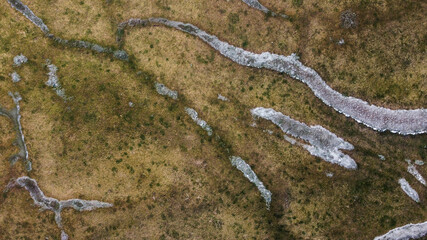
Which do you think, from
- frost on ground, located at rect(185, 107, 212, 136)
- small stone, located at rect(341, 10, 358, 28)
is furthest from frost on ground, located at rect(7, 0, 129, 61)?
small stone, located at rect(341, 10, 358, 28)

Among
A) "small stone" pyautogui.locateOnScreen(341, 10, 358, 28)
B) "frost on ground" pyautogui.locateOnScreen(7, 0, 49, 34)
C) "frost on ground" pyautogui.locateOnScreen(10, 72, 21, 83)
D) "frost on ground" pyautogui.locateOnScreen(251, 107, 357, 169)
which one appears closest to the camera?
"small stone" pyautogui.locateOnScreen(341, 10, 358, 28)

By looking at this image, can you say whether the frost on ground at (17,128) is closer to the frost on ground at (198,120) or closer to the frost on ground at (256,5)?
the frost on ground at (198,120)

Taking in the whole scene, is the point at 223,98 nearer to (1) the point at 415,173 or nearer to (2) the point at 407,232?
(1) the point at 415,173

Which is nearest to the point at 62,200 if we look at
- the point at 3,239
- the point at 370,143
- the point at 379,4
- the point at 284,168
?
the point at 3,239

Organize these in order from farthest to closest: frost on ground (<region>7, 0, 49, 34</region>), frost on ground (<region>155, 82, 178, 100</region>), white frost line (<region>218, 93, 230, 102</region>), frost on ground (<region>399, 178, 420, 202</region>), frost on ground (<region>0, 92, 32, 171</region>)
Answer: frost on ground (<region>7, 0, 49, 34</region>) → frost on ground (<region>155, 82, 178, 100</region>) → white frost line (<region>218, 93, 230, 102</region>) → frost on ground (<region>0, 92, 32, 171</region>) → frost on ground (<region>399, 178, 420, 202</region>)

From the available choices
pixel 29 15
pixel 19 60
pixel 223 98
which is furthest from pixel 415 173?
pixel 29 15

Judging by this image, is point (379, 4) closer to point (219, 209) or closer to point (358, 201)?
point (358, 201)

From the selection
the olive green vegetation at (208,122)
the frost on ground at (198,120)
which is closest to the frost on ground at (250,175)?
the olive green vegetation at (208,122)

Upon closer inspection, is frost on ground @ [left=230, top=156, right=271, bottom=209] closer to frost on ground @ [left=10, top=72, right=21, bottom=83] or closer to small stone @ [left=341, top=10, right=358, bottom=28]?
small stone @ [left=341, top=10, right=358, bottom=28]
